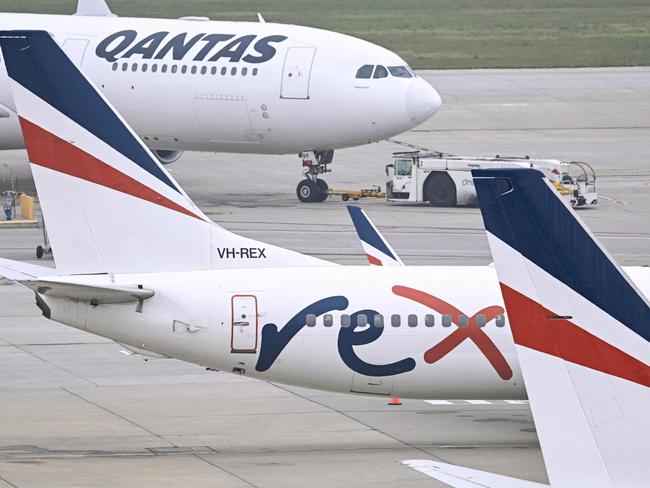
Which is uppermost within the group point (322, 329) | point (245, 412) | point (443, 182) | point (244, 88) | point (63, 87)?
point (244, 88)

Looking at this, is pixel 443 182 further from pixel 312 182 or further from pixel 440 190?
pixel 312 182

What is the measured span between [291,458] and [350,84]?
27.7 meters

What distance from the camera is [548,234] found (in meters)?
14.3

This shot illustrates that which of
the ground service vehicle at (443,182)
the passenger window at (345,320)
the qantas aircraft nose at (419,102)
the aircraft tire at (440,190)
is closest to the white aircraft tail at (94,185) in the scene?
the passenger window at (345,320)

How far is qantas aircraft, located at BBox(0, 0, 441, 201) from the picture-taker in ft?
170

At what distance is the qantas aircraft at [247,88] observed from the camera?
51.8m

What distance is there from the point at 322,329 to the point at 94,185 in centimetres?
440

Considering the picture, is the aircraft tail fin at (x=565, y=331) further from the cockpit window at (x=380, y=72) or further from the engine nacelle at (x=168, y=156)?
the engine nacelle at (x=168, y=156)

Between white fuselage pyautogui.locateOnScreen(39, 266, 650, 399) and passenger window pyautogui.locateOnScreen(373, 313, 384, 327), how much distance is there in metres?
0.07

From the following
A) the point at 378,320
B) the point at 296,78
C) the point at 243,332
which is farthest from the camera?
the point at 296,78

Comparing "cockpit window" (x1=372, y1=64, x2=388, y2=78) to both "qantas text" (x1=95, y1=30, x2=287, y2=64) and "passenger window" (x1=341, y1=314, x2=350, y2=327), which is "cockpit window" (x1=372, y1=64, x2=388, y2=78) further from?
"passenger window" (x1=341, y1=314, x2=350, y2=327)

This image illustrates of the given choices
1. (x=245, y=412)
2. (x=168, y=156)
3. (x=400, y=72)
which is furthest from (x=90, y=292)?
(x=168, y=156)

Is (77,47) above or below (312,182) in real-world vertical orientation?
above

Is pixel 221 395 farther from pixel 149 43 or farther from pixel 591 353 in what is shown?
pixel 149 43
